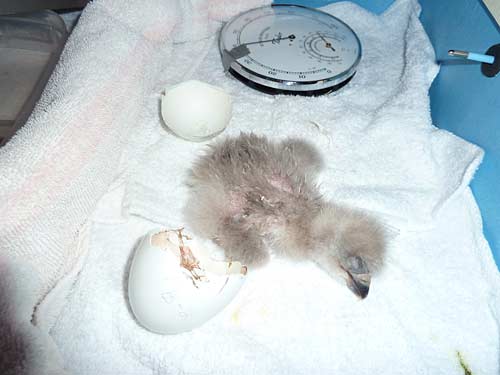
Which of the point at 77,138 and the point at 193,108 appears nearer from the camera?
the point at 77,138

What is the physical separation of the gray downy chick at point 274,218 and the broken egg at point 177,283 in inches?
3.7

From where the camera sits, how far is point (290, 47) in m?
1.04

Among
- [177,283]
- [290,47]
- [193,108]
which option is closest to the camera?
[177,283]

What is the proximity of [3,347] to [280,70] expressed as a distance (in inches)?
29.9

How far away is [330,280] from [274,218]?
15 centimetres

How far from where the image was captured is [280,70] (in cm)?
98

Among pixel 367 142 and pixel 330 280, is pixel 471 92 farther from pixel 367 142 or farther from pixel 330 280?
pixel 330 280

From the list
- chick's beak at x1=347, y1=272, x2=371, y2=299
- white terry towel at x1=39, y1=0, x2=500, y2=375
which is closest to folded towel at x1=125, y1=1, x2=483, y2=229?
white terry towel at x1=39, y1=0, x2=500, y2=375

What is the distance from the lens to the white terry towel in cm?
64

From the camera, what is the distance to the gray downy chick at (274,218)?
2.29 feet

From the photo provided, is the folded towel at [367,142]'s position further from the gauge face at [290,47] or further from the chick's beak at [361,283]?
the chick's beak at [361,283]

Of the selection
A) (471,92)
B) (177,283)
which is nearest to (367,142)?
(471,92)

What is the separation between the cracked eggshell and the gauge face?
154 mm

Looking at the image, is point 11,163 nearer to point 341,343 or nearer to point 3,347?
point 3,347
